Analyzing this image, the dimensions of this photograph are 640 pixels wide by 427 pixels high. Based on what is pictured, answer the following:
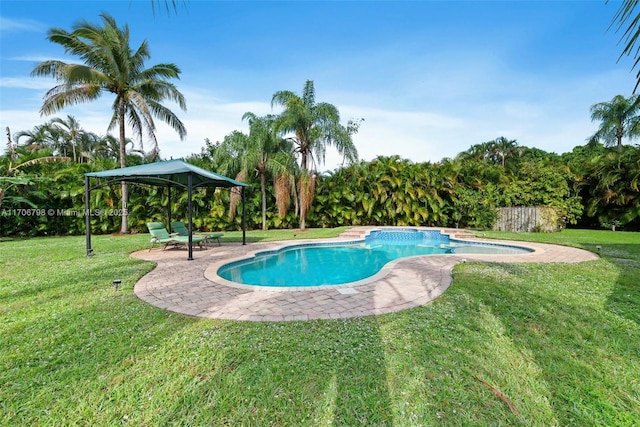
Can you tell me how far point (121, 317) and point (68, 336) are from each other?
1.89 feet

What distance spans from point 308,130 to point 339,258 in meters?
7.96

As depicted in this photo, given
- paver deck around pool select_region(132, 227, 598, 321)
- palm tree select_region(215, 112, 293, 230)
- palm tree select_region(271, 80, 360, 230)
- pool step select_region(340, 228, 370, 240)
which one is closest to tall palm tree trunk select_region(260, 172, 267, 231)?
palm tree select_region(215, 112, 293, 230)

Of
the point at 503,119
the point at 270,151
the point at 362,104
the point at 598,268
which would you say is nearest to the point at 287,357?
the point at 598,268

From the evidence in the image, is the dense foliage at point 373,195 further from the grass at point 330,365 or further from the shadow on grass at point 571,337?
the grass at point 330,365

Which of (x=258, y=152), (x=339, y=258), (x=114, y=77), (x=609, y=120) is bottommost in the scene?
(x=339, y=258)

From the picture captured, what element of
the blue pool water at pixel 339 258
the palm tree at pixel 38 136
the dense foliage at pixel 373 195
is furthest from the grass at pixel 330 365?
the palm tree at pixel 38 136

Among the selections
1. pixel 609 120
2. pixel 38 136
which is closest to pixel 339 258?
pixel 609 120

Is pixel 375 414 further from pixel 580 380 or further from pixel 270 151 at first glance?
pixel 270 151

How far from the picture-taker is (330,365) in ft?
9.02

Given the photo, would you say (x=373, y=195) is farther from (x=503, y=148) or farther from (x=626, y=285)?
(x=503, y=148)

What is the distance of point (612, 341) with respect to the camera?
3.20m

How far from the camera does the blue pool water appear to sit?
7117 millimetres

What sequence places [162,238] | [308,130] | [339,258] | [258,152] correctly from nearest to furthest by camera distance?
[162,238]
[339,258]
[258,152]
[308,130]

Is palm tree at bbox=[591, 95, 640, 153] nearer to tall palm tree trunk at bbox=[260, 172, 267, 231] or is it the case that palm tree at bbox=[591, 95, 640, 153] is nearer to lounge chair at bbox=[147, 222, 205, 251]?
tall palm tree trunk at bbox=[260, 172, 267, 231]
